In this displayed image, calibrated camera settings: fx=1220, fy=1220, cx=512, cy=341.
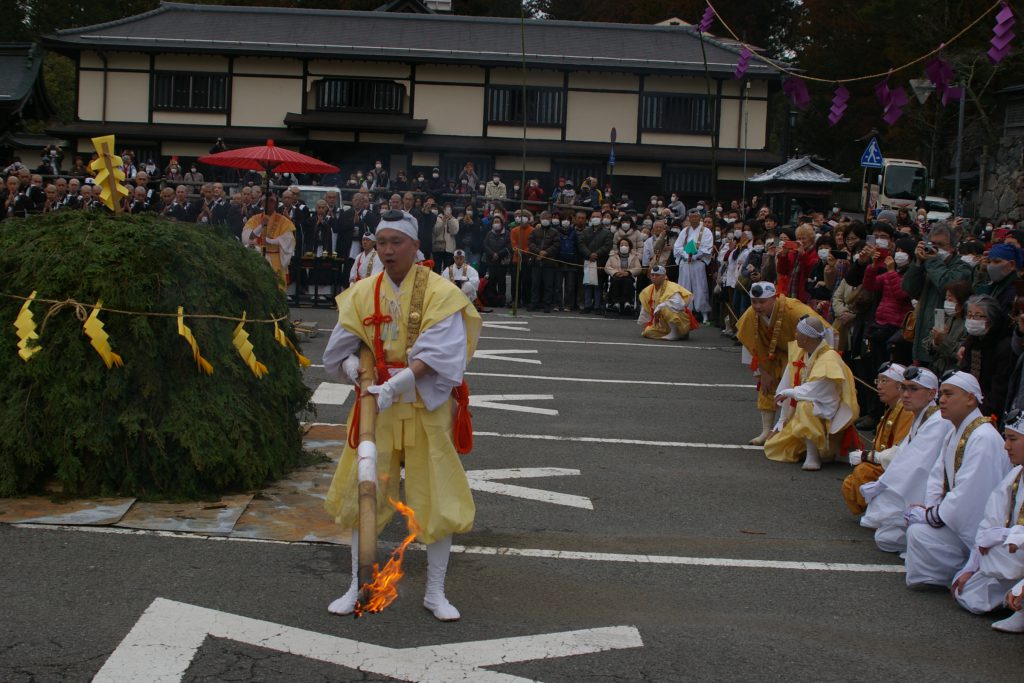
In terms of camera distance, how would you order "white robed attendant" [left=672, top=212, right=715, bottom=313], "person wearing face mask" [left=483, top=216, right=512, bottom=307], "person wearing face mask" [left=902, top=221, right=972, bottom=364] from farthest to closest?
"person wearing face mask" [left=483, top=216, right=512, bottom=307], "white robed attendant" [left=672, top=212, right=715, bottom=313], "person wearing face mask" [left=902, top=221, right=972, bottom=364]

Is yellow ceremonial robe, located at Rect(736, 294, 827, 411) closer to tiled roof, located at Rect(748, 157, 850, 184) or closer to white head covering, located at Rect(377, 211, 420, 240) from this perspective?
white head covering, located at Rect(377, 211, 420, 240)

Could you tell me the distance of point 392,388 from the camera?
5.91 meters

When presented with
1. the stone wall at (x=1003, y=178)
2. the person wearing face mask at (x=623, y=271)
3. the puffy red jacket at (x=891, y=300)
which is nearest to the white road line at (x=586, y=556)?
the puffy red jacket at (x=891, y=300)

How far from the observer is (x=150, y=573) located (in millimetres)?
6621

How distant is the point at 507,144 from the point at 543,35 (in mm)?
4171

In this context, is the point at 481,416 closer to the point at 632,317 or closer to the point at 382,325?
the point at 382,325

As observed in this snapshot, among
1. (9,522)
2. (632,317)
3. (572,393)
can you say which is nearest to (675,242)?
(632,317)

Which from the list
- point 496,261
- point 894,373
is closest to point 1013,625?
point 894,373

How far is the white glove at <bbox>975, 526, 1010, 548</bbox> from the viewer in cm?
647

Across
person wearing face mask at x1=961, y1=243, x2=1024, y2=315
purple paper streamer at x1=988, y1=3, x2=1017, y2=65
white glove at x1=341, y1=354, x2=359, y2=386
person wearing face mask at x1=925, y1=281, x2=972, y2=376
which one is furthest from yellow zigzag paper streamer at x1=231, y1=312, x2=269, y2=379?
purple paper streamer at x1=988, y1=3, x2=1017, y2=65

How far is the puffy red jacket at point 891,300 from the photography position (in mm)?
12492

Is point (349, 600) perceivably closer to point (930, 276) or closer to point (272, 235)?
point (930, 276)

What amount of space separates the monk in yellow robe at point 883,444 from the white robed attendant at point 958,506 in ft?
3.55

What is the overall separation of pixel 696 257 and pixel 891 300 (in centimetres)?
939
